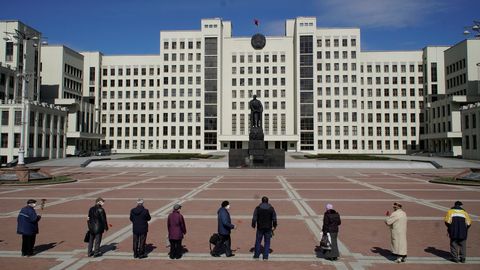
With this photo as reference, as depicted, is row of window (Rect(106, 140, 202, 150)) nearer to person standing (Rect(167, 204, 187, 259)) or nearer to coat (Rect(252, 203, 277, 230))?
person standing (Rect(167, 204, 187, 259))

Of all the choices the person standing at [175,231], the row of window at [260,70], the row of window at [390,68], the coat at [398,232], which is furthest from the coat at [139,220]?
the row of window at [390,68]

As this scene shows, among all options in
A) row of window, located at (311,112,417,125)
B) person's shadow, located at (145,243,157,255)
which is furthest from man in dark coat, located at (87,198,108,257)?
row of window, located at (311,112,417,125)

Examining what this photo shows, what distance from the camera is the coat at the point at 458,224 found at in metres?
8.91

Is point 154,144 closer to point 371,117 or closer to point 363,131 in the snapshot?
point 363,131

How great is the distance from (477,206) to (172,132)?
272 feet

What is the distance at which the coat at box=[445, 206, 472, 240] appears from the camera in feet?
29.2

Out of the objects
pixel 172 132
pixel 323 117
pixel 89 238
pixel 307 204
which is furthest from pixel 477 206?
pixel 172 132

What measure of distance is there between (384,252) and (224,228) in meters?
4.38

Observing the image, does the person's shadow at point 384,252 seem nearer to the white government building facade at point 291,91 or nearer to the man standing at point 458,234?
the man standing at point 458,234

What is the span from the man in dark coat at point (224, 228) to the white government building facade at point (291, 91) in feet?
266

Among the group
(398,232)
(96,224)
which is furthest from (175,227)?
(398,232)

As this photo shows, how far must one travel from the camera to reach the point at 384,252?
387 inches

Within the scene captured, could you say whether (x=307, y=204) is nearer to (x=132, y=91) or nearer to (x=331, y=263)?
(x=331, y=263)

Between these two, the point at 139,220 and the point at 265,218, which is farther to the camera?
the point at 139,220
